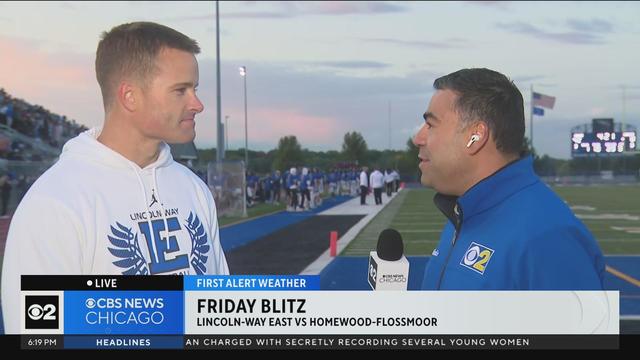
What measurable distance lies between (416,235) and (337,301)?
1374 cm

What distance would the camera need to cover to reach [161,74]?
2271mm

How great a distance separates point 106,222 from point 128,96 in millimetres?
453

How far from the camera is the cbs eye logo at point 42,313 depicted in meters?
2.28

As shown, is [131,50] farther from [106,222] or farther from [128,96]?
[106,222]

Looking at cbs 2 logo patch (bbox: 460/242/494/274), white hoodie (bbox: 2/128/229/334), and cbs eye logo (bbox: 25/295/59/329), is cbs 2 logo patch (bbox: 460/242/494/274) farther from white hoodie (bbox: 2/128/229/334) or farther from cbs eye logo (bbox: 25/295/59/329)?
cbs eye logo (bbox: 25/295/59/329)

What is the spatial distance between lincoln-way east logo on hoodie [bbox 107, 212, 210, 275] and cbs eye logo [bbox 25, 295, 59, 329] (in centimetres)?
32

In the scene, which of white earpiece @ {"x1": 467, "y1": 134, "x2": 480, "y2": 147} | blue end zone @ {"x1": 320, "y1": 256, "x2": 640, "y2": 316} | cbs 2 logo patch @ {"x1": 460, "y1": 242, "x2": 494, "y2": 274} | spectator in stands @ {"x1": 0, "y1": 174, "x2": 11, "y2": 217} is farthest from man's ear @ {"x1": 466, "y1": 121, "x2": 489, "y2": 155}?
spectator in stands @ {"x1": 0, "y1": 174, "x2": 11, "y2": 217}

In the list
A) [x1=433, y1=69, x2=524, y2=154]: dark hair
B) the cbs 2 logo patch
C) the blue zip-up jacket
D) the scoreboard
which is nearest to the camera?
the blue zip-up jacket

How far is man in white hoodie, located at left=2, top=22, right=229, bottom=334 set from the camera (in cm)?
204

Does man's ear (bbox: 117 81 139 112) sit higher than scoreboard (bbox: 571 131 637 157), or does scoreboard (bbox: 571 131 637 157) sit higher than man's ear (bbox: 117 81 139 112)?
man's ear (bbox: 117 81 139 112)

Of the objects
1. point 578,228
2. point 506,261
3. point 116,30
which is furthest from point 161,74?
point 578,228

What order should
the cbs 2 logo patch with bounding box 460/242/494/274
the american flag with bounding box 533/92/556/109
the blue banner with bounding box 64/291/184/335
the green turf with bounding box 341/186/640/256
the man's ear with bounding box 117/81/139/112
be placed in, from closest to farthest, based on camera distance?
the cbs 2 logo patch with bounding box 460/242/494/274 < the man's ear with bounding box 117/81/139/112 < the blue banner with bounding box 64/291/184/335 < the green turf with bounding box 341/186/640/256 < the american flag with bounding box 533/92/556/109

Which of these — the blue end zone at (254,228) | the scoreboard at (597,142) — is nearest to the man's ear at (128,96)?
the blue end zone at (254,228)
